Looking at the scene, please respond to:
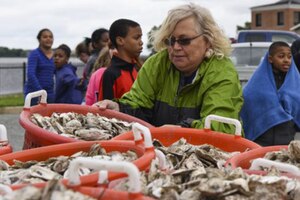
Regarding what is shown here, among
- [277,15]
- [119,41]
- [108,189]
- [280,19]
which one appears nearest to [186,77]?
[119,41]

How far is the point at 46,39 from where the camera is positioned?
8.81m

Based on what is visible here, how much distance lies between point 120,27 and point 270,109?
1.37 metres

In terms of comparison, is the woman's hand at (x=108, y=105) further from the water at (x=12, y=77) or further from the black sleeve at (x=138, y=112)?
the water at (x=12, y=77)

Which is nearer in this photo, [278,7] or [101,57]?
[101,57]

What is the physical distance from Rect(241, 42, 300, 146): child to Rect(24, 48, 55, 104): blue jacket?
179 inches

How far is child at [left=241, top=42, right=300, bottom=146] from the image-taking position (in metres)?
4.36

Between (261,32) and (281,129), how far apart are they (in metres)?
18.2

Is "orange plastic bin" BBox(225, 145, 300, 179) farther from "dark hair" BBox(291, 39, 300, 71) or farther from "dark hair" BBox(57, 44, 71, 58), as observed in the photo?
"dark hair" BBox(57, 44, 71, 58)

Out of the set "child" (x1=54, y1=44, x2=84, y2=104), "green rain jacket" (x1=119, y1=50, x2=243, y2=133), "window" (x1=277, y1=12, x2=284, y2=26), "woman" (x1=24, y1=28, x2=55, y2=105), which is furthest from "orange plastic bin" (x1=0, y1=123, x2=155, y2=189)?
"window" (x1=277, y1=12, x2=284, y2=26)

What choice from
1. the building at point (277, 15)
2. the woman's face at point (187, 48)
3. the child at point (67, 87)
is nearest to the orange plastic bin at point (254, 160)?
the woman's face at point (187, 48)

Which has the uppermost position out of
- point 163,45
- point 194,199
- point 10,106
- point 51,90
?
point 163,45

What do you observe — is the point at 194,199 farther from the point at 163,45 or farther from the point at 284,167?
the point at 163,45

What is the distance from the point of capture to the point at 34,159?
2.47m

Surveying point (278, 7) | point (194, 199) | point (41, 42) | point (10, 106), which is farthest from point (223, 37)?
point (278, 7)
